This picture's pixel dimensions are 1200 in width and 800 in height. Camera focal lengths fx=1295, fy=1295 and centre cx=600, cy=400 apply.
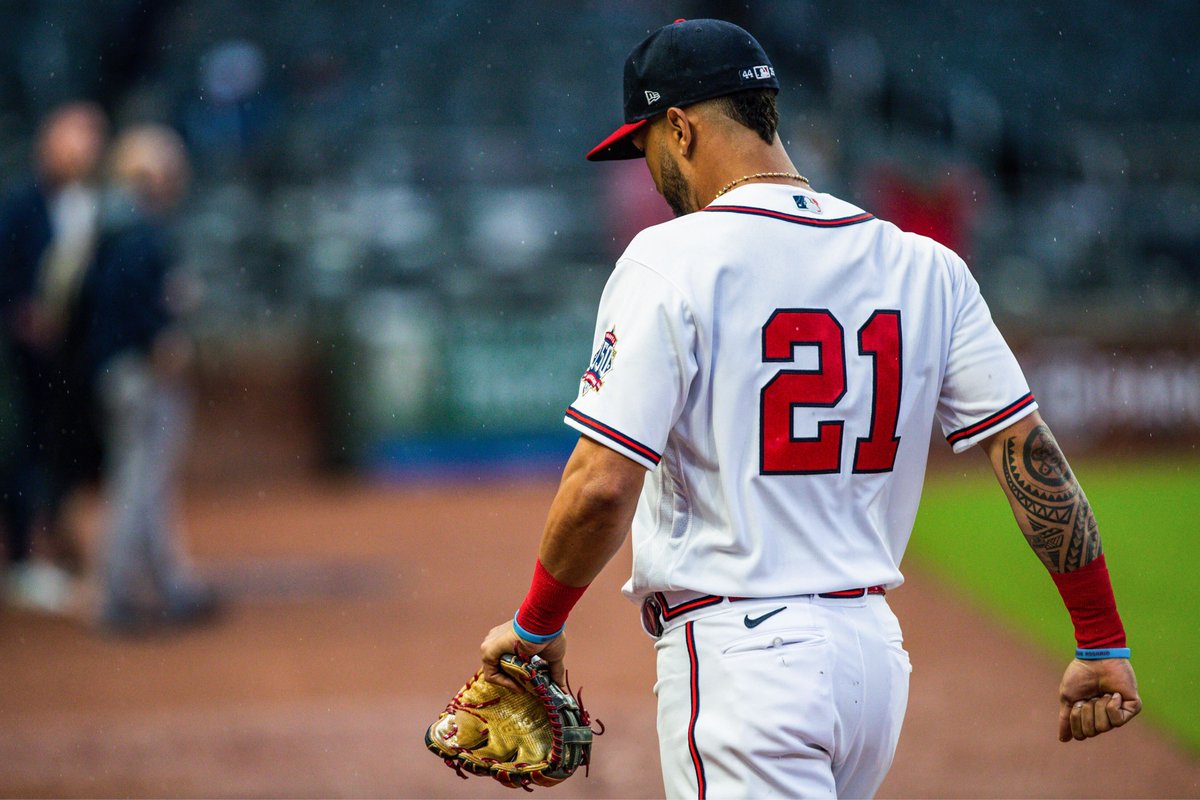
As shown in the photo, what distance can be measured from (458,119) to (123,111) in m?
3.99

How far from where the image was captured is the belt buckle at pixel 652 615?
2.36m

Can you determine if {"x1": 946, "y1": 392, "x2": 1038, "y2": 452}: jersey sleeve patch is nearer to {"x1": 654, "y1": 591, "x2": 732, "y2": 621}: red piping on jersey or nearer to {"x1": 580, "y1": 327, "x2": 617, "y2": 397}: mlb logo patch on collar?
{"x1": 654, "y1": 591, "x2": 732, "y2": 621}: red piping on jersey

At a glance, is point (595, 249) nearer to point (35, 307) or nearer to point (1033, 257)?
point (1033, 257)

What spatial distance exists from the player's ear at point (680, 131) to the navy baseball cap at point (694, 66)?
2 centimetres

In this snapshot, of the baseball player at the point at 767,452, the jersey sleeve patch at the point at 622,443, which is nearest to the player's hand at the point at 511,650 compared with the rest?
the baseball player at the point at 767,452

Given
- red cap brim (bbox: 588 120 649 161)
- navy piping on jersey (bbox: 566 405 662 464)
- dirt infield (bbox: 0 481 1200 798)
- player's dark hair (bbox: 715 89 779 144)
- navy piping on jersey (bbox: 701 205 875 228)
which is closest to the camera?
navy piping on jersey (bbox: 566 405 662 464)

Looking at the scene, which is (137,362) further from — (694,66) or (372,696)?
(694,66)

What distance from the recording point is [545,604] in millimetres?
2275

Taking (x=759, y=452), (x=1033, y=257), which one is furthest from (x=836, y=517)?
(x=1033, y=257)

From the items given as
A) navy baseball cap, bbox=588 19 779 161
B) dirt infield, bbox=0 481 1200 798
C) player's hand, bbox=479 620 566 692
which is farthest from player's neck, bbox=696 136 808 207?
dirt infield, bbox=0 481 1200 798

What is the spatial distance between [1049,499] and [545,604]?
0.95 m

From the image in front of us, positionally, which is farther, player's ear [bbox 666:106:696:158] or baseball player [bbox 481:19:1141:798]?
player's ear [bbox 666:106:696:158]

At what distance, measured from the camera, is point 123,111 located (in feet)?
48.4

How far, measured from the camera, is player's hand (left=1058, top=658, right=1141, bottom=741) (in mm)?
2398
